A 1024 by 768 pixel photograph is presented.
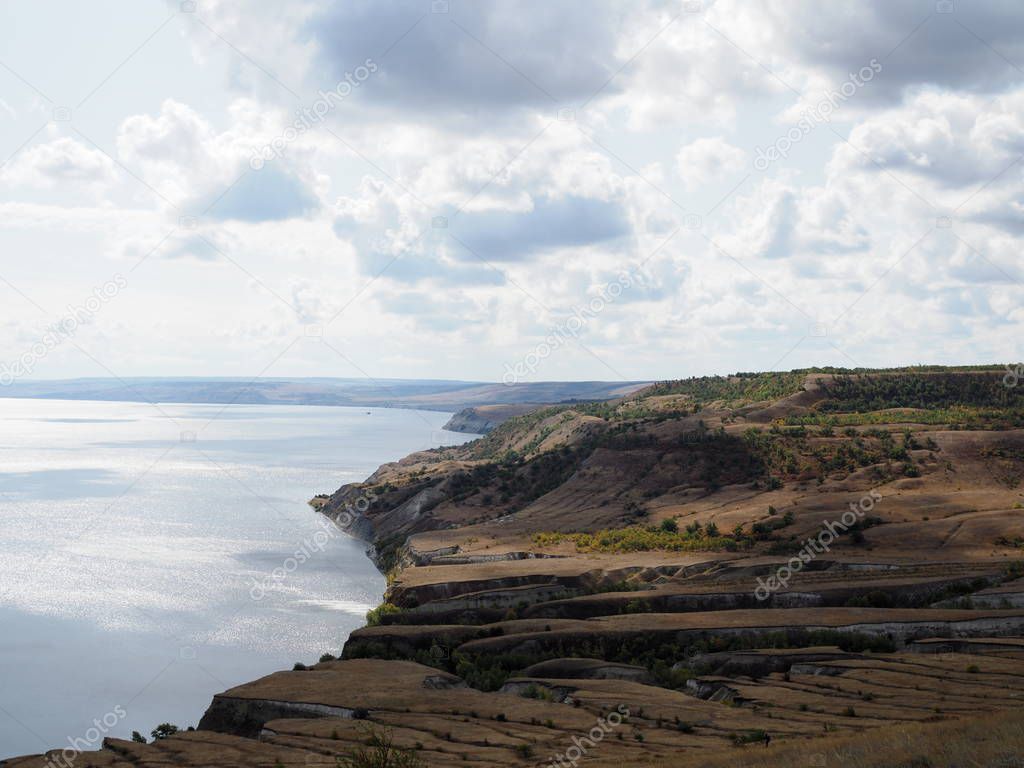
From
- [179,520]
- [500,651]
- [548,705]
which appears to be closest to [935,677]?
[548,705]

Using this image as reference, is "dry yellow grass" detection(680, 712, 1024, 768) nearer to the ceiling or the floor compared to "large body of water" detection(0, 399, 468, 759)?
nearer to the floor

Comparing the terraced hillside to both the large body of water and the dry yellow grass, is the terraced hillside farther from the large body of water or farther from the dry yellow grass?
the large body of water

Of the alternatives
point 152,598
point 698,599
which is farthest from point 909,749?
point 152,598

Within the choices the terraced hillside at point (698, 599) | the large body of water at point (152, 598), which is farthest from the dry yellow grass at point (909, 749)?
the large body of water at point (152, 598)

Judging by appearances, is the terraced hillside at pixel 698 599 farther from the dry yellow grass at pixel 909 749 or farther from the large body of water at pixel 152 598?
the large body of water at pixel 152 598

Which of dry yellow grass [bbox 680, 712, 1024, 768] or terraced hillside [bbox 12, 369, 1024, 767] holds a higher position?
terraced hillside [bbox 12, 369, 1024, 767]

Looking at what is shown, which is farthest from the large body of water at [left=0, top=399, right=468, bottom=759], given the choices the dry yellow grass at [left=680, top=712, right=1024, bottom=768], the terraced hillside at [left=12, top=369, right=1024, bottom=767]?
the dry yellow grass at [left=680, top=712, right=1024, bottom=768]

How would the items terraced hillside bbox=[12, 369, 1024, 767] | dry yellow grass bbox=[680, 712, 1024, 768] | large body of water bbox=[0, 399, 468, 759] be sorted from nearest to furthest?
dry yellow grass bbox=[680, 712, 1024, 768], terraced hillside bbox=[12, 369, 1024, 767], large body of water bbox=[0, 399, 468, 759]

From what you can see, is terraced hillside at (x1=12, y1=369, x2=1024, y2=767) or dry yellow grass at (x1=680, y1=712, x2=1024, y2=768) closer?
dry yellow grass at (x1=680, y1=712, x2=1024, y2=768)

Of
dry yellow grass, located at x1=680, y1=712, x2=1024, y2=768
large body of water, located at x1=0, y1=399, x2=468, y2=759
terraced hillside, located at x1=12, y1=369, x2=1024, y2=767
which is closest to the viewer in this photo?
dry yellow grass, located at x1=680, y1=712, x2=1024, y2=768
